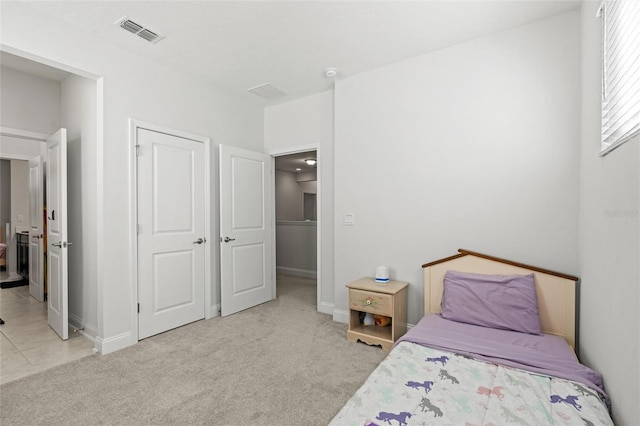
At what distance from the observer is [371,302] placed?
285 centimetres

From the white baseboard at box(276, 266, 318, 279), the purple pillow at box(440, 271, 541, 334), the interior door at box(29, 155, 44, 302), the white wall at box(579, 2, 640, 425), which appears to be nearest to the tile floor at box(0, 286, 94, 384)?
the interior door at box(29, 155, 44, 302)

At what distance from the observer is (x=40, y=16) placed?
7.71 ft

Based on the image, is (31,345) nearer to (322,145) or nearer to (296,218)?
(322,145)

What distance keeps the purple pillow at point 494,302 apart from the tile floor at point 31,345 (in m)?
3.16

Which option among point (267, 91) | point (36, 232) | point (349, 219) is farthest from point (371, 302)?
point (36, 232)

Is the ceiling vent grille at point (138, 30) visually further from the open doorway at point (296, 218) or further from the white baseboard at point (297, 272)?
the white baseboard at point (297, 272)

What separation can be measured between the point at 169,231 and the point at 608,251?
3507 mm

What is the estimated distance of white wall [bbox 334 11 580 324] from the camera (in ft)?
7.86

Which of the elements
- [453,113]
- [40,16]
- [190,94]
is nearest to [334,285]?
[453,113]

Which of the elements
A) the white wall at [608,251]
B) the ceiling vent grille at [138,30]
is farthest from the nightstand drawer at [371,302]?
the ceiling vent grille at [138,30]

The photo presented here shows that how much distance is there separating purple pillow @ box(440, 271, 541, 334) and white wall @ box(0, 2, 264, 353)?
2896 mm

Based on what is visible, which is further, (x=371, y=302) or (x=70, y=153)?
(x=70, y=153)

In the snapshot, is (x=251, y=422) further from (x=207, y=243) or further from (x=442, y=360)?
(x=207, y=243)

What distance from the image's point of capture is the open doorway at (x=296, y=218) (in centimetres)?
622
